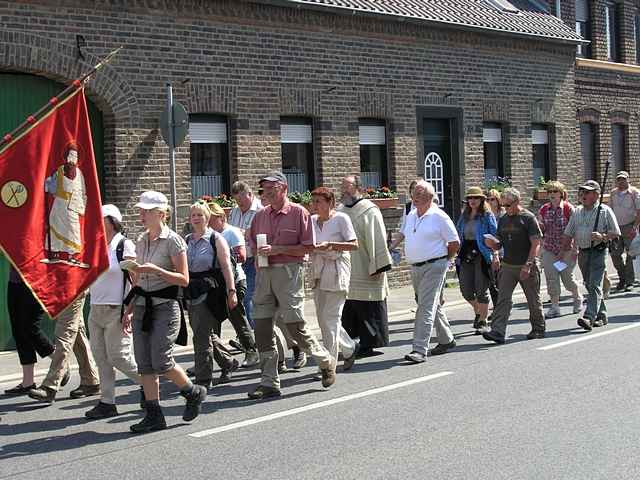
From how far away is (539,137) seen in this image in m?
22.3

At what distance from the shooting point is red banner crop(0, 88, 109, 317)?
7.14 meters

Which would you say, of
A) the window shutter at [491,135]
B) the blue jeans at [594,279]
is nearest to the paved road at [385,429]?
the blue jeans at [594,279]

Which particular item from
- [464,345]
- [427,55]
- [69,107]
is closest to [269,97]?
[427,55]

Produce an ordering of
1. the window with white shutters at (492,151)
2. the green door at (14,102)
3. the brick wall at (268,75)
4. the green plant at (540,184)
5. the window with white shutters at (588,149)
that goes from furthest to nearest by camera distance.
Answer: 1. the window with white shutters at (588,149)
2. the green plant at (540,184)
3. the window with white shutters at (492,151)
4. the brick wall at (268,75)
5. the green door at (14,102)

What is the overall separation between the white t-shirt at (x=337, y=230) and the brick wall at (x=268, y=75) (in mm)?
4997

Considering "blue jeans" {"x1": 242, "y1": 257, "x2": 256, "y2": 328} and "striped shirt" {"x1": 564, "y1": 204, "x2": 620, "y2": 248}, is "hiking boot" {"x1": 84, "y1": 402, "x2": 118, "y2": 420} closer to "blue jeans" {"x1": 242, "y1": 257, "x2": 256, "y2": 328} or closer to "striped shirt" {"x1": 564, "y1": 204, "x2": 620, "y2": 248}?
"blue jeans" {"x1": 242, "y1": 257, "x2": 256, "y2": 328}

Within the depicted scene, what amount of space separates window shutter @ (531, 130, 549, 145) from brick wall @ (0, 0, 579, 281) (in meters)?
0.42

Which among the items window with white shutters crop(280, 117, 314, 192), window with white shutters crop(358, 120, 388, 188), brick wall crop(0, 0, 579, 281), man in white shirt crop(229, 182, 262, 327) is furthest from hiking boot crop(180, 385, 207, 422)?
window with white shutters crop(358, 120, 388, 188)

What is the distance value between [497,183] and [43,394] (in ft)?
44.1

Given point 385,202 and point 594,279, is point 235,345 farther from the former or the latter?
point 385,202

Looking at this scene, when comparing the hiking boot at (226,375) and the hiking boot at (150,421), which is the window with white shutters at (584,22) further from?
the hiking boot at (150,421)

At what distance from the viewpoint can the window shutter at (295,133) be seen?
1652cm

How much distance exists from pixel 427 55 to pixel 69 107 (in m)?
12.4

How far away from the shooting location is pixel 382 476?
614cm
